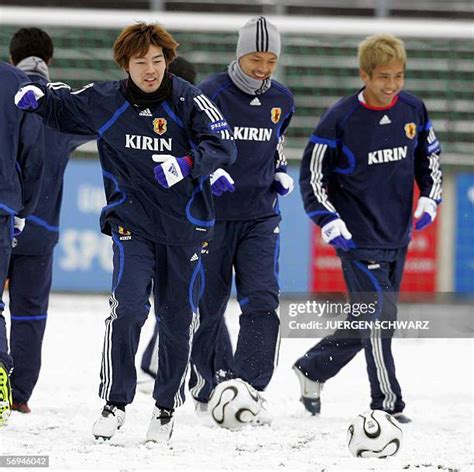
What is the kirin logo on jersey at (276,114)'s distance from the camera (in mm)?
6406

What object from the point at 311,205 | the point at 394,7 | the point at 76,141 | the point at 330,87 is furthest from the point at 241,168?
the point at 394,7

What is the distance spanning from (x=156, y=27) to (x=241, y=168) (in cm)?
117

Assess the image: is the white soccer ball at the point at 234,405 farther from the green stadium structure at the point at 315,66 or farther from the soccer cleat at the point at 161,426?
the green stadium structure at the point at 315,66

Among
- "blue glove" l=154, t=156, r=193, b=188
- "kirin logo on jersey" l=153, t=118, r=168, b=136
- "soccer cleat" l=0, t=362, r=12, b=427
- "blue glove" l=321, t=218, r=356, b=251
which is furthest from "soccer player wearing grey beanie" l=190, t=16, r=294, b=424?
"soccer cleat" l=0, t=362, r=12, b=427

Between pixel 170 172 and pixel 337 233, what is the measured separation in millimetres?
1495

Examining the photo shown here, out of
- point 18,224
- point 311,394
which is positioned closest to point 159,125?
point 18,224

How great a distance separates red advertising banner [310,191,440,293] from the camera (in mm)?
11805

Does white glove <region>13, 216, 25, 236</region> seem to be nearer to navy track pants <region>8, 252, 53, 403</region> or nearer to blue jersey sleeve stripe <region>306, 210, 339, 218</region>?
navy track pants <region>8, 252, 53, 403</region>

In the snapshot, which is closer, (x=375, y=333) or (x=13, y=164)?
(x=13, y=164)

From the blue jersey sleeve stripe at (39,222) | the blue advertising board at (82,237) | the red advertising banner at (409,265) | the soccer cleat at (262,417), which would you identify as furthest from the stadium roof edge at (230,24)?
the soccer cleat at (262,417)

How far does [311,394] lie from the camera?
6.63 meters

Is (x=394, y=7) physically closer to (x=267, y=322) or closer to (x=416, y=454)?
(x=267, y=322)

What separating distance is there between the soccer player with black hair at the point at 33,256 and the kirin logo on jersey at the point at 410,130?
173 centimetres

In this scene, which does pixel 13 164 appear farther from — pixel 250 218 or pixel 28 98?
pixel 250 218
